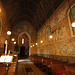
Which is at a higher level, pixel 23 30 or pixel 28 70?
pixel 23 30

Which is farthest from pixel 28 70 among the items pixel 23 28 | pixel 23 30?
pixel 23 28

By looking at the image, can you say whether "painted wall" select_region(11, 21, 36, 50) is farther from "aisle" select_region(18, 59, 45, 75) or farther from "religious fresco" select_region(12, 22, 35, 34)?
"aisle" select_region(18, 59, 45, 75)

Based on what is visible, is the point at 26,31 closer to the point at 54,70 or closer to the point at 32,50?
the point at 32,50

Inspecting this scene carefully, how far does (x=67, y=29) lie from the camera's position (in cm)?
660

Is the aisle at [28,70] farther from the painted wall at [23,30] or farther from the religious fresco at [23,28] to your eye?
the religious fresco at [23,28]

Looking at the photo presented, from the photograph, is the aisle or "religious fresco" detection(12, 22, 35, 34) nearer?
the aisle

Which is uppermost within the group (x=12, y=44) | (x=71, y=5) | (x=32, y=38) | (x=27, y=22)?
(x=27, y=22)

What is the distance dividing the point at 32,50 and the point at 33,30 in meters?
5.73

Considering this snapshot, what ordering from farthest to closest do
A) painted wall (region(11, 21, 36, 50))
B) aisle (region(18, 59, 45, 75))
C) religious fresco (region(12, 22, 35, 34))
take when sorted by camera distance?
religious fresco (region(12, 22, 35, 34)) < painted wall (region(11, 21, 36, 50)) < aisle (region(18, 59, 45, 75))

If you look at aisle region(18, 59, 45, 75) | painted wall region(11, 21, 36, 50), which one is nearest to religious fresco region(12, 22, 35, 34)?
painted wall region(11, 21, 36, 50)

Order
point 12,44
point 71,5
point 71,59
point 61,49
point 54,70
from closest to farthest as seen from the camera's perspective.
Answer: point 54,70 → point 71,59 → point 71,5 → point 61,49 → point 12,44

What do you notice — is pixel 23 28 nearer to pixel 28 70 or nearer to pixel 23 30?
pixel 23 30

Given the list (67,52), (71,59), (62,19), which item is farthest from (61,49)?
(62,19)

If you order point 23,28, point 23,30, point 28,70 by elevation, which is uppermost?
point 23,28
